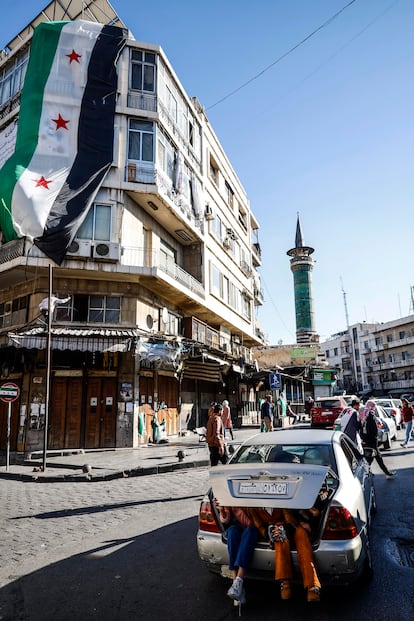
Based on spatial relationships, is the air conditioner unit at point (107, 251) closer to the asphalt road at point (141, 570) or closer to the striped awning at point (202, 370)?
the striped awning at point (202, 370)

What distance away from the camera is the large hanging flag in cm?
1658

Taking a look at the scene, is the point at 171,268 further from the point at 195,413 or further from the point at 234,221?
the point at 234,221

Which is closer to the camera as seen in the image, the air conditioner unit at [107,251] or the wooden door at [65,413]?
the wooden door at [65,413]

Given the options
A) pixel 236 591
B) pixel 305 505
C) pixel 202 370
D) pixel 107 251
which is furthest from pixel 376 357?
pixel 236 591

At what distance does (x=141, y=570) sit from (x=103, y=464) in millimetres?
8412

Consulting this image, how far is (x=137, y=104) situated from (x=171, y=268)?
7.57 metres

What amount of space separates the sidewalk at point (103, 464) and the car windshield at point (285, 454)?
7.25 meters

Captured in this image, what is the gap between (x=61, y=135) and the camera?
17.9 meters

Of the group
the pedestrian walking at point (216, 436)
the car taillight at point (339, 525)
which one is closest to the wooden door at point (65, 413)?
the pedestrian walking at point (216, 436)

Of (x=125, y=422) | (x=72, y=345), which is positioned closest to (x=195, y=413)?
(x=125, y=422)

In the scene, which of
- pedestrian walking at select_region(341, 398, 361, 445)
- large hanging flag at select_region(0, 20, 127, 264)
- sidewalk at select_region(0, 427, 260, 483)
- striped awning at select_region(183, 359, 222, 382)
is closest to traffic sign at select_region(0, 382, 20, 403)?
sidewalk at select_region(0, 427, 260, 483)

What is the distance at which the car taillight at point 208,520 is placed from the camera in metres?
3.82

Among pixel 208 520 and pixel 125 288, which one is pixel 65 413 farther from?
pixel 208 520

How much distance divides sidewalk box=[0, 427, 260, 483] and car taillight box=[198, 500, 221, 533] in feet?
24.8
